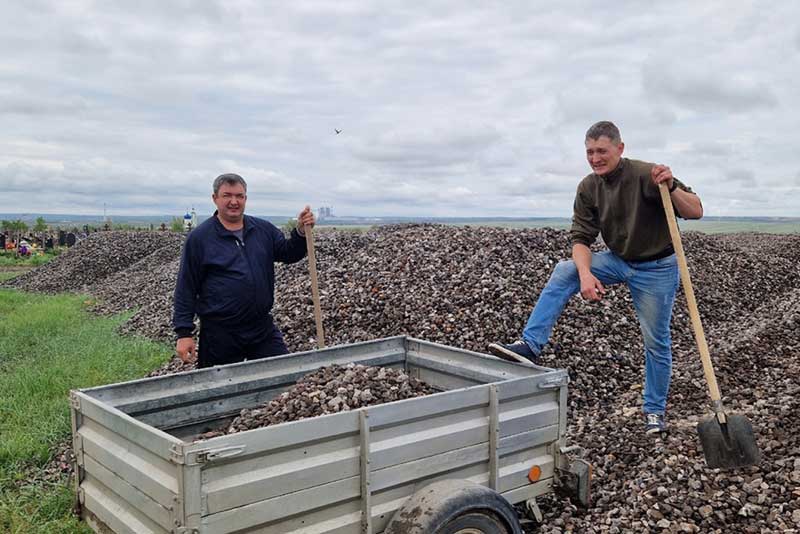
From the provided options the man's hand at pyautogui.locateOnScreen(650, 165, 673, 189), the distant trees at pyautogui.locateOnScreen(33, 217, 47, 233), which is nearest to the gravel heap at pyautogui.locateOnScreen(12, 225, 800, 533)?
the man's hand at pyautogui.locateOnScreen(650, 165, 673, 189)

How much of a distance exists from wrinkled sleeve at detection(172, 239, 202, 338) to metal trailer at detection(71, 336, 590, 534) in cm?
102

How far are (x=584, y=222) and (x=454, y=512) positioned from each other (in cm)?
321

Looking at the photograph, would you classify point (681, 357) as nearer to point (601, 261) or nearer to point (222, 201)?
point (601, 261)

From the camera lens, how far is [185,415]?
4.39m

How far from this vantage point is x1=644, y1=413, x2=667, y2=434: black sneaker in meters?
5.64

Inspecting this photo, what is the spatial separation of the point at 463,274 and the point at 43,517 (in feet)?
20.6

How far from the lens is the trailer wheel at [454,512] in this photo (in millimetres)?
3213

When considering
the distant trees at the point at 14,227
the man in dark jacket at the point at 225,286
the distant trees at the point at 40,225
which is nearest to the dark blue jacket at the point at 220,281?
the man in dark jacket at the point at 225,286

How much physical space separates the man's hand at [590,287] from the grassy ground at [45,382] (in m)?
3.79

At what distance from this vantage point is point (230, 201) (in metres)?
5.42

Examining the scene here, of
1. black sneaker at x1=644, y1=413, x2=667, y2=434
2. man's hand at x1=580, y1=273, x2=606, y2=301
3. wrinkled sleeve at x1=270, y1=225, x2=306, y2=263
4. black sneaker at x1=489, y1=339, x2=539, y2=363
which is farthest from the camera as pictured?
wrinkled sleeve at x1=270, y1=225, x2=306, y2=263

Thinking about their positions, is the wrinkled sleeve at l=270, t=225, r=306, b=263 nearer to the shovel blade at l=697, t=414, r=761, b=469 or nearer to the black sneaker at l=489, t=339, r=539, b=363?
the black sneaker at l=489, t=339, r=539, b=363

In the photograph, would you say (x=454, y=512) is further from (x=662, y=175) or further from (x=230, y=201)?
(x=230, y=201)

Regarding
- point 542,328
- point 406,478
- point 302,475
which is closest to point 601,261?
point 542,328
